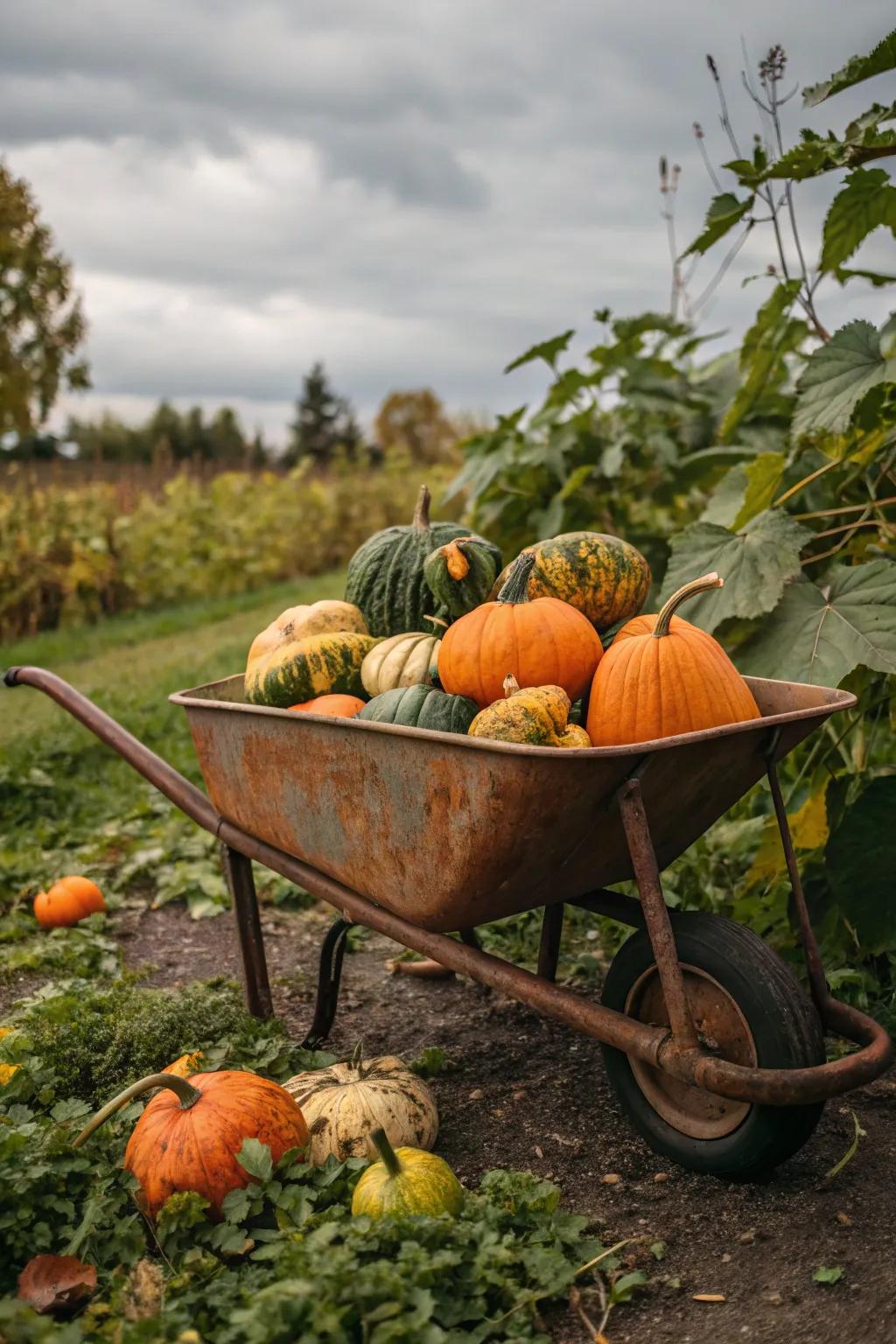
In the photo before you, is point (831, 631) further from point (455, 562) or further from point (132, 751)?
point (132, 751)

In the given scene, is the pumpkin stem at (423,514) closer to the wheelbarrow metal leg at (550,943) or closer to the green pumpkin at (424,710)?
the green pumpkin at (424,710)

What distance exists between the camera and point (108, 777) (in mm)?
5430

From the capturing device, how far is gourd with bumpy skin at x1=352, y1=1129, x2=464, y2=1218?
183cm

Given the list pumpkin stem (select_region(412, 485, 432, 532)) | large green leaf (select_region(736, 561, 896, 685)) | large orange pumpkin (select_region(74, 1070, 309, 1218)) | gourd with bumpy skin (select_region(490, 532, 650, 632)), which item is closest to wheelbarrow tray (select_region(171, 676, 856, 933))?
large green leaf (select_region(736, 561, 896, 685))

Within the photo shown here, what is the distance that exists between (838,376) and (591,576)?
33.7 inches

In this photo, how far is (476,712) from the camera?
2.20m

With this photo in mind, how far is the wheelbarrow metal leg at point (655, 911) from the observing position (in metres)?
1.88

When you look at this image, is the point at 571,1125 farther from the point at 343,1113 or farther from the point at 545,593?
the point at 545,593

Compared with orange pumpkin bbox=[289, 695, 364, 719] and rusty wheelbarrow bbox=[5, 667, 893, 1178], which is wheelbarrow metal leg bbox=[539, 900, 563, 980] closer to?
rusty wheelbarrow bbox=[5, 667, 893, 1178]

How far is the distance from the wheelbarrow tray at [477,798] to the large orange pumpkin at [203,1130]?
433 millimetres

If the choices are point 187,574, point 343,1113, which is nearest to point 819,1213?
point 343,1113

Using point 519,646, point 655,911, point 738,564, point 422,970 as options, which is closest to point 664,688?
point 519,646

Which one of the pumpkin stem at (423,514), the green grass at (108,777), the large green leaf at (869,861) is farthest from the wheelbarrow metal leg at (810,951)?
the green grass at (108,777)

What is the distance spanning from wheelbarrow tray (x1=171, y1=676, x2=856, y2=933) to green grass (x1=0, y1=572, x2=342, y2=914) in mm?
1782
